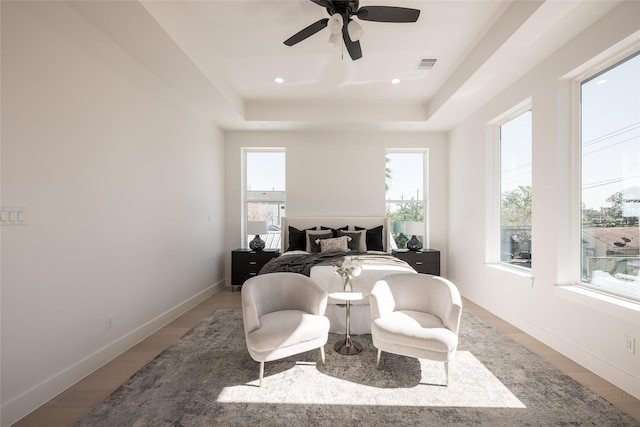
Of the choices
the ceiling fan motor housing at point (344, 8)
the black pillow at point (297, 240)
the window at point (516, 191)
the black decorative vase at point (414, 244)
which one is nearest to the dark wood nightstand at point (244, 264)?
the black pillow at point (297, 240)

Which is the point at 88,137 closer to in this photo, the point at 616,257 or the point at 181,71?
the point at 181,71

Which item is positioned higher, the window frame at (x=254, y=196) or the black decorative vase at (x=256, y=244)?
the window frame at (x=254, y=196)

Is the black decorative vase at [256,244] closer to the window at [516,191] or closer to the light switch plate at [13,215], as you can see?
the light switch plate at [13,215]

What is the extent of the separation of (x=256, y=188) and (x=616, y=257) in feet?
16.1

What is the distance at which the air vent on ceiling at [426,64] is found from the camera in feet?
11.1

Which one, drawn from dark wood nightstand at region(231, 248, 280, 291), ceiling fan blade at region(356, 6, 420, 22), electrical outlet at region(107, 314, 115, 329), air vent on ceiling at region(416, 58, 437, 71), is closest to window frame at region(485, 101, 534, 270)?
air vent on ceiling at region(416, 58, 437, 71)

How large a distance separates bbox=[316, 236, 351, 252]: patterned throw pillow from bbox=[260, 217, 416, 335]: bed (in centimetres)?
12

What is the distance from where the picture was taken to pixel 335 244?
179 inches

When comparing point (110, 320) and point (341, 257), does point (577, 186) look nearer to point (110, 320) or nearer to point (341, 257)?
point (341, 257)

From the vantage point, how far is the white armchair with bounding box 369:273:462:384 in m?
2.14

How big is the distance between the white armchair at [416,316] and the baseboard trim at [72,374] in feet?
7.57

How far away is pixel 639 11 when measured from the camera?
81.4 inches

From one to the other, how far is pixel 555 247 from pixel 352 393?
2364mm

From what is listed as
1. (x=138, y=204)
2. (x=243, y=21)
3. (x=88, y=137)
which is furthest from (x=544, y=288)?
(x=88, y=137)
